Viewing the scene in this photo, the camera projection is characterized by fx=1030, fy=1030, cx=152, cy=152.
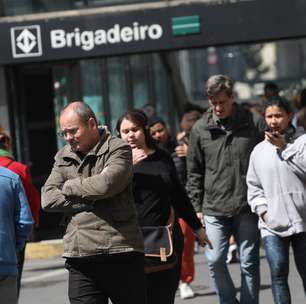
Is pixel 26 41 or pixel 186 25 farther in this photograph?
pixel 26 41

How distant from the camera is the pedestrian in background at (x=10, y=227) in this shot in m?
5.76

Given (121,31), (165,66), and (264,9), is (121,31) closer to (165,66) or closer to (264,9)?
(264,9)

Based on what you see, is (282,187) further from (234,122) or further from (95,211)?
(95,211)

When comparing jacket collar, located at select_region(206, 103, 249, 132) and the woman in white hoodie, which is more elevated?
jacket collar, located at select_region(206, 103, 249, 132)

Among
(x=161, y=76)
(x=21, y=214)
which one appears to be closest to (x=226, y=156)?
(x=21, y=214)

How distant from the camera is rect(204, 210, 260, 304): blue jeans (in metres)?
7.70

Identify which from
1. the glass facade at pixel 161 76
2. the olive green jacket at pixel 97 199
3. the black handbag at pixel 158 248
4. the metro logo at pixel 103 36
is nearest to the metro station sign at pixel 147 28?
the metro logo at pixel 103 36

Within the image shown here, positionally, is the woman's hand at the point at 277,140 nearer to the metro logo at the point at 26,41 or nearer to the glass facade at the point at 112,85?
the metro logo at the point at 26,41

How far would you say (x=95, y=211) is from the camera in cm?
563

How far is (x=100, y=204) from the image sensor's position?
5660 millimetres

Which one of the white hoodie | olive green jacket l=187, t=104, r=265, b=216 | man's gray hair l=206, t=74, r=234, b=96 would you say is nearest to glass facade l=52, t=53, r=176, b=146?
olive green jacket l=187, t=104, r=265, b=216

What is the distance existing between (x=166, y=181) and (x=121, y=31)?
6170 mm

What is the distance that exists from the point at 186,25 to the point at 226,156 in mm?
5066

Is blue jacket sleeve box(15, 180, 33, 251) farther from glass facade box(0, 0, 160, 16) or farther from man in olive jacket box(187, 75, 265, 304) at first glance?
glass facade box(0, 0, 160, 16)
